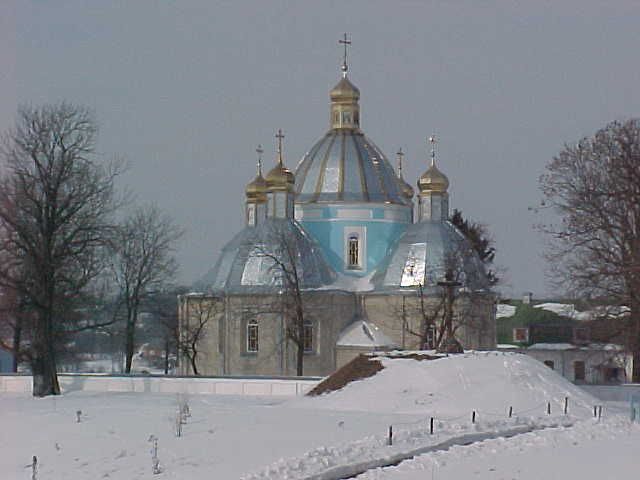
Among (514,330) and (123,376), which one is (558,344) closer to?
(514,330)

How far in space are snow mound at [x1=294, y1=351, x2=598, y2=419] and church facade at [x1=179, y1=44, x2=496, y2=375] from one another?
54.5ft

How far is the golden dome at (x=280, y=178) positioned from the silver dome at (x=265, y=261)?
140 cm

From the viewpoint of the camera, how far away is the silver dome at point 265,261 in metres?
47.1

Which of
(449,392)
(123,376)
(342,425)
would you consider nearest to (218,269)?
(123,376)

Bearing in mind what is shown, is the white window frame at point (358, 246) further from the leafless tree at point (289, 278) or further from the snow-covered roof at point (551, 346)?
the snow-covered roof at point (551, 346)

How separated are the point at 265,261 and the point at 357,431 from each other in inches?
1056

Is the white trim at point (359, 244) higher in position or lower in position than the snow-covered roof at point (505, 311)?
higher

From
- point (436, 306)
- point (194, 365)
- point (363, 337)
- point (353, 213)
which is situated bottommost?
point (194, 365)

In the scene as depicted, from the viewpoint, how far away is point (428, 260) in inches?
1880

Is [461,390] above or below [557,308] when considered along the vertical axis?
below

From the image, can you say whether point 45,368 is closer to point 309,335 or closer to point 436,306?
point 309,335

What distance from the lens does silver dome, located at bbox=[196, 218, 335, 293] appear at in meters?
47.1

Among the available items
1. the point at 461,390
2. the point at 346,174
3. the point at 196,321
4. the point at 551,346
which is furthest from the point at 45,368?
the point at 551,346

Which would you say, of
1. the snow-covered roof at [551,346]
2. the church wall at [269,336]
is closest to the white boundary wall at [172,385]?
the church wall at [269,336]
